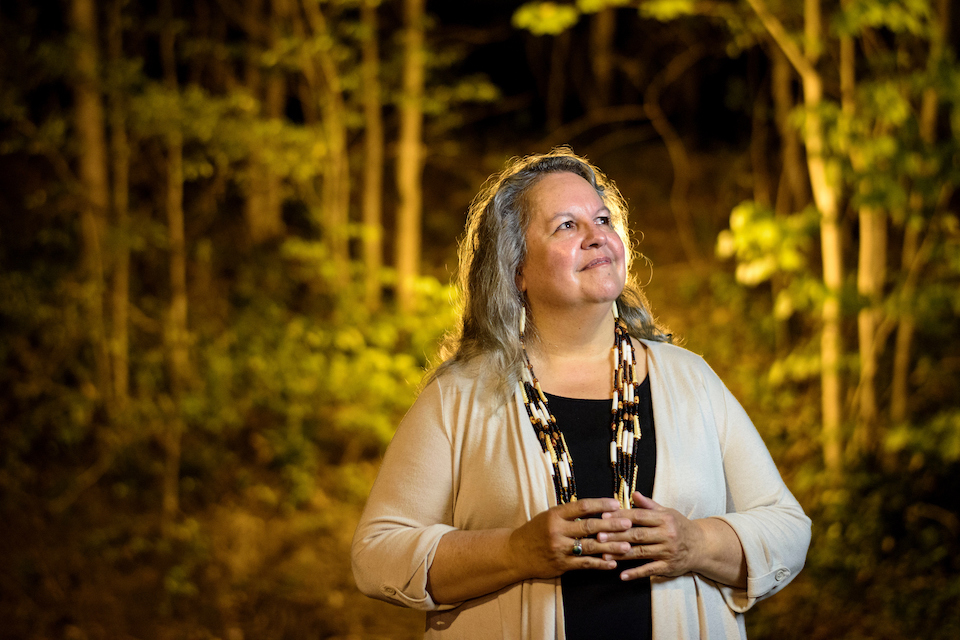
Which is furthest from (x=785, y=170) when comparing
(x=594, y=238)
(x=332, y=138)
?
(x=594, y=238)

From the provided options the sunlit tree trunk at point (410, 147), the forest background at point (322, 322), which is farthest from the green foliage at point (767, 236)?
the sunlit tree trunk at point (410, 147)

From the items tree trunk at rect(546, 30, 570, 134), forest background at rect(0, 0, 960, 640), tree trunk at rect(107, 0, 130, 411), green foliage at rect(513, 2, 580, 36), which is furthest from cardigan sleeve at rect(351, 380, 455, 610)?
tree trunk at rect(546, 30, 570, 134)

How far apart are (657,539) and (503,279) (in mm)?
706

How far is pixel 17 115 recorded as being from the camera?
5.57 m

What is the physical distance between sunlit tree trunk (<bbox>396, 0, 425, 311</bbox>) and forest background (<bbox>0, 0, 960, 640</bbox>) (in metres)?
0.03

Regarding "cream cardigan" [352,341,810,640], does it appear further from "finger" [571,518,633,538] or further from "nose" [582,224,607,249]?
"nose" [582,224,607,249]

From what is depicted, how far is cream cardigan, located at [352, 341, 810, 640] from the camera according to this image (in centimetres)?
175

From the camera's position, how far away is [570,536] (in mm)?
1604

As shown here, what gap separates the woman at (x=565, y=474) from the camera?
1.70m

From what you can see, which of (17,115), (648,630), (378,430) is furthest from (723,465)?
A: (17,115)

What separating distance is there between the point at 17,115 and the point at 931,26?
220 inches

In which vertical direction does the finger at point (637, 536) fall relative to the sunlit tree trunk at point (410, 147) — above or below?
below

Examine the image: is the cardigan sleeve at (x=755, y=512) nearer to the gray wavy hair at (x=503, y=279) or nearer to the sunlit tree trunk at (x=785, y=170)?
the gray wavy hair at (x=503, y=279)

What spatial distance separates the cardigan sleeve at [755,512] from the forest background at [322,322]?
8.31 feet
